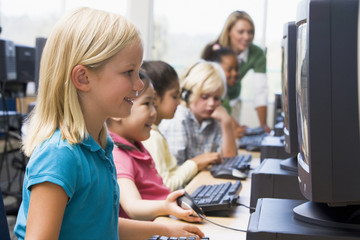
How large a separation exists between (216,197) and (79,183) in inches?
20.2

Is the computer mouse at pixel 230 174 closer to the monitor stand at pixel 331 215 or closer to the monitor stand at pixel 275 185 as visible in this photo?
the monitor stand at pixel 275 185

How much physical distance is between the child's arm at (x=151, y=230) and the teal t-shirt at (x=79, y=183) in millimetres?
96

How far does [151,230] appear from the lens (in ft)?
3.78

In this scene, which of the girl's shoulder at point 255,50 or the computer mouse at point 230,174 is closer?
the computer mouse at point 230,174

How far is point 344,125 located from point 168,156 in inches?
51.9

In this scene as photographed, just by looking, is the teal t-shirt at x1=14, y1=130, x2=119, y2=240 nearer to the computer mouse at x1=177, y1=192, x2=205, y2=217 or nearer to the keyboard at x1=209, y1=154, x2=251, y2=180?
the computer mouse at x1=177, y1=192, x2=205, y2=217

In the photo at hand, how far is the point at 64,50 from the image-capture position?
98cm

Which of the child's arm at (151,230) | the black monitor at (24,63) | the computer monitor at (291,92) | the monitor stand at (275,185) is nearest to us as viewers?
the child's arm at (151,230)

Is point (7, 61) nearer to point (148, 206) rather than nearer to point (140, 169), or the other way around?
point (140, 169)

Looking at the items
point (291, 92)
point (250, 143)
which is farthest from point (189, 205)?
point (250, 143)

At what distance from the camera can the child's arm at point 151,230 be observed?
1.12 m

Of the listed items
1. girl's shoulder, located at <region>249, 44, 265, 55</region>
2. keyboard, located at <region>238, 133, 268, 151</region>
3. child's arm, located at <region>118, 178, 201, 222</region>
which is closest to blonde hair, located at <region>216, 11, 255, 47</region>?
girl's shoulder, located at <region>249, 44, 265, 55</region>

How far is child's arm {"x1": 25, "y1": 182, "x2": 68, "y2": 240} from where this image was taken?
0.86 meters

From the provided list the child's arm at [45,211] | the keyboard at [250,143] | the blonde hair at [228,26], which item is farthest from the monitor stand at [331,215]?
the blonde hair at [228,26]
